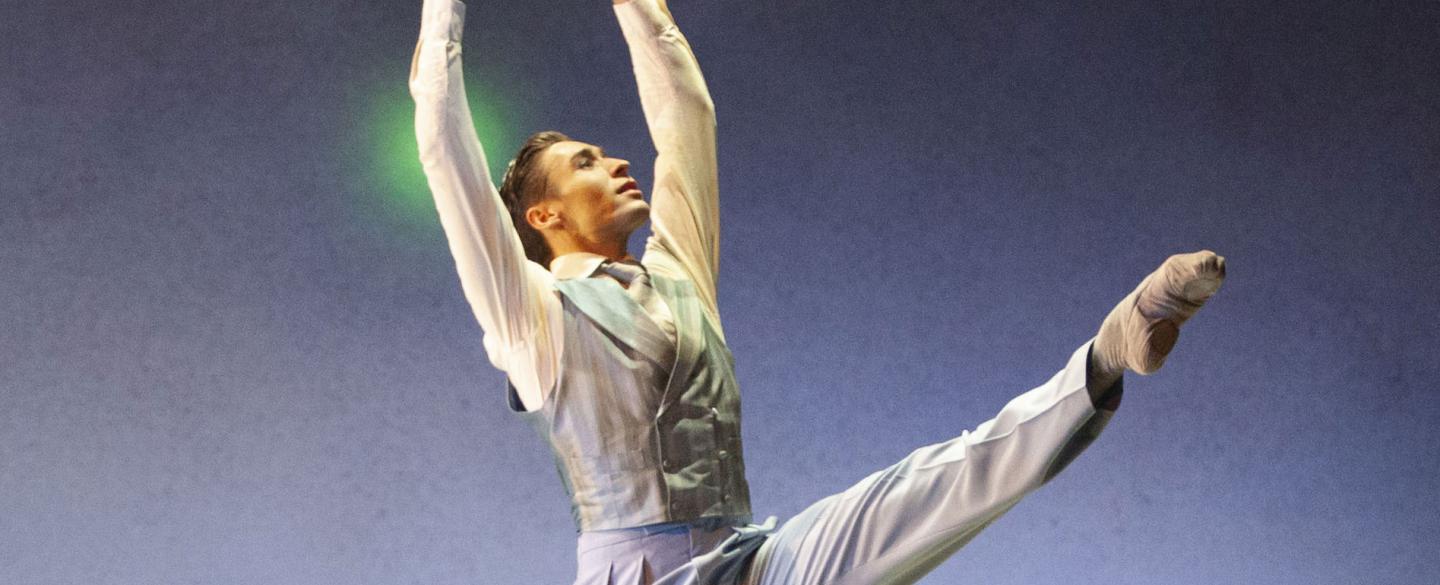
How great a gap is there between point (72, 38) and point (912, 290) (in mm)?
1629

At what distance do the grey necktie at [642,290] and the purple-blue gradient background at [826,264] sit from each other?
110cm

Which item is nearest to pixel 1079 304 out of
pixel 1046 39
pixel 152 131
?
pixel 1046 39

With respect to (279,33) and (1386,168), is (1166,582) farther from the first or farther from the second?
(279,33)

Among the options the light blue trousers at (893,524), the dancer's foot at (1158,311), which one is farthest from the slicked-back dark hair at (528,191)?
the dancer's foot at (1158,311)

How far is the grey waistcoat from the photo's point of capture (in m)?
1.85

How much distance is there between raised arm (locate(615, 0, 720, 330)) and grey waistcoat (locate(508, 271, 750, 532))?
9.8 inches

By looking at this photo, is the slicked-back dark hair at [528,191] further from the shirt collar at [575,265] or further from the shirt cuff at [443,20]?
the shirt cuff at [443,20]

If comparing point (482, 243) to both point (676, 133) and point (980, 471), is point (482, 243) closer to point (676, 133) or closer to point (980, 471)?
point (676, 133)

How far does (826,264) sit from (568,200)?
1162mm

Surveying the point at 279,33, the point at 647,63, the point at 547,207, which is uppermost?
the point at 279,33

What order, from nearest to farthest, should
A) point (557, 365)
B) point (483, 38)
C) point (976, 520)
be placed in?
point (976, 520)
point (557, 365)
point (483, 38)

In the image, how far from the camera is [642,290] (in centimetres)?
197

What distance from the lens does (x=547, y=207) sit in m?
2.11

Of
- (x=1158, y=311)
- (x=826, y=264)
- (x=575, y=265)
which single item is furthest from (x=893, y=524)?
(x=826, y=264)
